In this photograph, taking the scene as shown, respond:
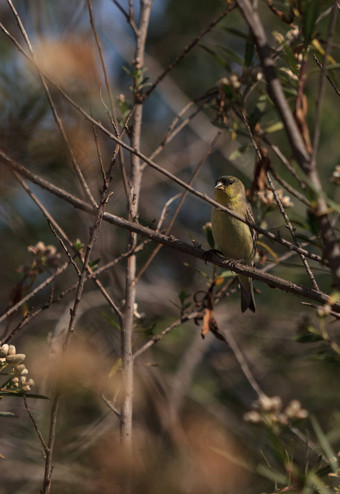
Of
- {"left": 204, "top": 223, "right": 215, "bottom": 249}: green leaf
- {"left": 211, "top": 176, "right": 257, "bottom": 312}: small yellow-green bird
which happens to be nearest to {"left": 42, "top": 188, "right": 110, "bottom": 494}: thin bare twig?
{"left": 204, "top": 223, "right": 215, "bottom": 249}: green leaf

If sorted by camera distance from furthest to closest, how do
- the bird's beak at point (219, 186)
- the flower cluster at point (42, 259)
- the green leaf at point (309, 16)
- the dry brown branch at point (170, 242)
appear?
the bird's beak at point (219, 186) < the flower cluster at point (42, 259) < the dry brown branch at point (170, 242) < the green leaf at point (309, 16)

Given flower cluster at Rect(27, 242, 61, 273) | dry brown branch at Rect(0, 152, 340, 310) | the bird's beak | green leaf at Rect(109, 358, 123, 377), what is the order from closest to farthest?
dry brown branch at Rect(0, 152, 340, 310) → green leaf at Rect(109, 358, 123, 377) → flower cluster at Rect(27, 242, 61, 273) → the bird's beak

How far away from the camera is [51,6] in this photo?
184 inches

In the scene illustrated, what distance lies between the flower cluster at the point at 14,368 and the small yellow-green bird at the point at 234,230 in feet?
7.09

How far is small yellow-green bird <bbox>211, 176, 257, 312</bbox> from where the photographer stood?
4062mm

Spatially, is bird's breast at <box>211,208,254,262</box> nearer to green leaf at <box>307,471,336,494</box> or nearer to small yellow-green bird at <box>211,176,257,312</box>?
small yellow-green bird at <box>211,176,257,312</box>

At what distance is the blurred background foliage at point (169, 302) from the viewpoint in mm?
2375

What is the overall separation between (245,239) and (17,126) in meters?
1.79

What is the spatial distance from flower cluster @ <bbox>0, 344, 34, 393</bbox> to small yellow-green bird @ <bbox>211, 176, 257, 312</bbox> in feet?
7.09

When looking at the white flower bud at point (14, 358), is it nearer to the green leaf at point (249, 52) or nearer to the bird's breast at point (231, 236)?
the green leaf at point (249, 52)

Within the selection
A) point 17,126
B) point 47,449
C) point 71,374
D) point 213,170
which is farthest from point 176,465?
point 213,170

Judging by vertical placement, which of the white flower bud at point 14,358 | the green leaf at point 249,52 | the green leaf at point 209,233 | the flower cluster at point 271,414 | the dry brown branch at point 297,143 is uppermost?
the green leaf at point 249,52

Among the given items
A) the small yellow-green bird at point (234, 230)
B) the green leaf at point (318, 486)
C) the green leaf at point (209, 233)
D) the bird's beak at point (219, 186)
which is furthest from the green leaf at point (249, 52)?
the bird's beak at point (219, 186)

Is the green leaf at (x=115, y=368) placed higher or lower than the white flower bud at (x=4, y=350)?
higher
